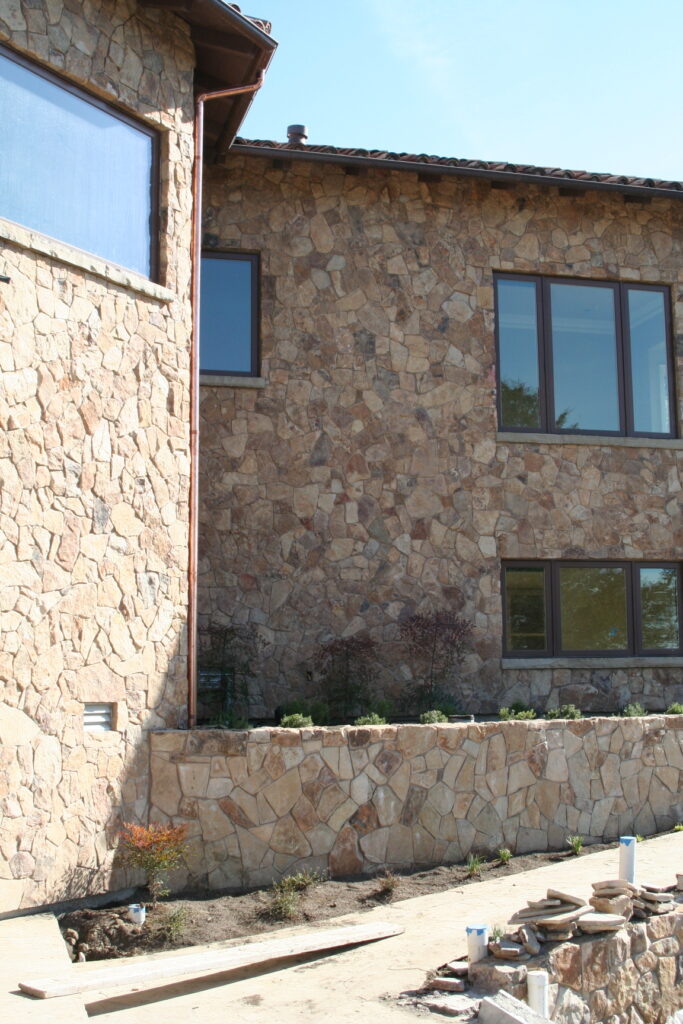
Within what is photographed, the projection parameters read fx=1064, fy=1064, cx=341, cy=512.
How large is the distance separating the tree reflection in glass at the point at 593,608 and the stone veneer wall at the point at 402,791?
8.34ft

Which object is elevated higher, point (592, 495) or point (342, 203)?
point (342, 203)

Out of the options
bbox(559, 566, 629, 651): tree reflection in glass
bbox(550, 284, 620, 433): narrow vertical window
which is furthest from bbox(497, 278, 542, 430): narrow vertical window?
bbox(559, 566, 629, 651): tree reflection in glass

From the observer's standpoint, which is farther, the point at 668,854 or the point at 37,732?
the point at 668,854

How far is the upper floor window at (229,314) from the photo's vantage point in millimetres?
13664

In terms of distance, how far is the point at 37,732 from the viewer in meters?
8.84

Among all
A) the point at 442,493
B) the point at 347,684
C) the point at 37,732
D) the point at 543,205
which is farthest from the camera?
the point at 543,205

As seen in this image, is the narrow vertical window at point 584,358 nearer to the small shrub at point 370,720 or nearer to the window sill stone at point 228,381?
the window sill stone at point 228,381

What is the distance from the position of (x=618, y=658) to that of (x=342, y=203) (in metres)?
7.14

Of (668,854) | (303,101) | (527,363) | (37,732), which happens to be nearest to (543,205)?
(527,363)

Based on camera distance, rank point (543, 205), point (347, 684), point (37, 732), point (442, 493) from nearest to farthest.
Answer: point (37, 732)
point (347, 684)
point (442, 493)
point (543, 205)

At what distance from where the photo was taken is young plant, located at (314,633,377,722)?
12.7m

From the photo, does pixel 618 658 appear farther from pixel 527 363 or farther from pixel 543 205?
pixel 543 205

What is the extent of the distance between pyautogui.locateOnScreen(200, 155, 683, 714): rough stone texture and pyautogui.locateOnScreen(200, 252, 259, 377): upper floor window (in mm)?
226

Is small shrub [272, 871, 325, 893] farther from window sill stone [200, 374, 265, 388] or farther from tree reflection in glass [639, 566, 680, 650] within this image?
tree reflection in glass [639, 566, 680, 650]
